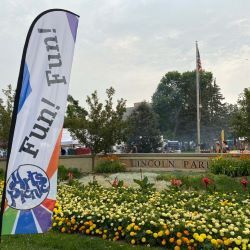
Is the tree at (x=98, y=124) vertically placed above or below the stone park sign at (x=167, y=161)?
above

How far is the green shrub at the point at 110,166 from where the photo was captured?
1891cm

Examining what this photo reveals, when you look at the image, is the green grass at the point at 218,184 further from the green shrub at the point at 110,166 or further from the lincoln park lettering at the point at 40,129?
the lincoln park lettering at the point at 40,129

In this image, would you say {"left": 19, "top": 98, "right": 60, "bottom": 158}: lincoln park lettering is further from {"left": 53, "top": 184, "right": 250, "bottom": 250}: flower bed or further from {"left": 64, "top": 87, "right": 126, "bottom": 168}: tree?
{"left": 64, "top": 87, "right": 126, "bottom": 168}: tree

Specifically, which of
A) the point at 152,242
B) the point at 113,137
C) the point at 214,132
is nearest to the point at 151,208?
the point at 152,242

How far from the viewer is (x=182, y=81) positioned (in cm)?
8100

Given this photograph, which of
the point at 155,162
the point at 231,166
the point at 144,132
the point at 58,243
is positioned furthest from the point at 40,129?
the point at 144,132

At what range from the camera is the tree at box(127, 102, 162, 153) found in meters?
42.1

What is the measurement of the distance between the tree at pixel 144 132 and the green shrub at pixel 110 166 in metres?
20.3

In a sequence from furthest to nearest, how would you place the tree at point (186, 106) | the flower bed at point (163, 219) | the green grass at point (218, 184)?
the tree at point (186, 106)
the green grass at point (218, 184)
the flower bed at point (163, 219)

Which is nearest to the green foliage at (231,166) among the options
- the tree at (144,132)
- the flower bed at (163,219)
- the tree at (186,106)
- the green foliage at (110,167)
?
the green foliage at (110,167)

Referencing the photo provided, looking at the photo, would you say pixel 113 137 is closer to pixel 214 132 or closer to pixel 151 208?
pixel 151 208

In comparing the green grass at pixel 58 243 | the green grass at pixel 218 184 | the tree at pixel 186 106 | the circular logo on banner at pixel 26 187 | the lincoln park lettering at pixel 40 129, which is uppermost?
the tree at pixel 186 106

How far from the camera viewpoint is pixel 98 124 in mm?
19125

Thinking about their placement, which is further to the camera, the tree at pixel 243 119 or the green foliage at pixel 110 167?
the green foliage at pixel 110 167
